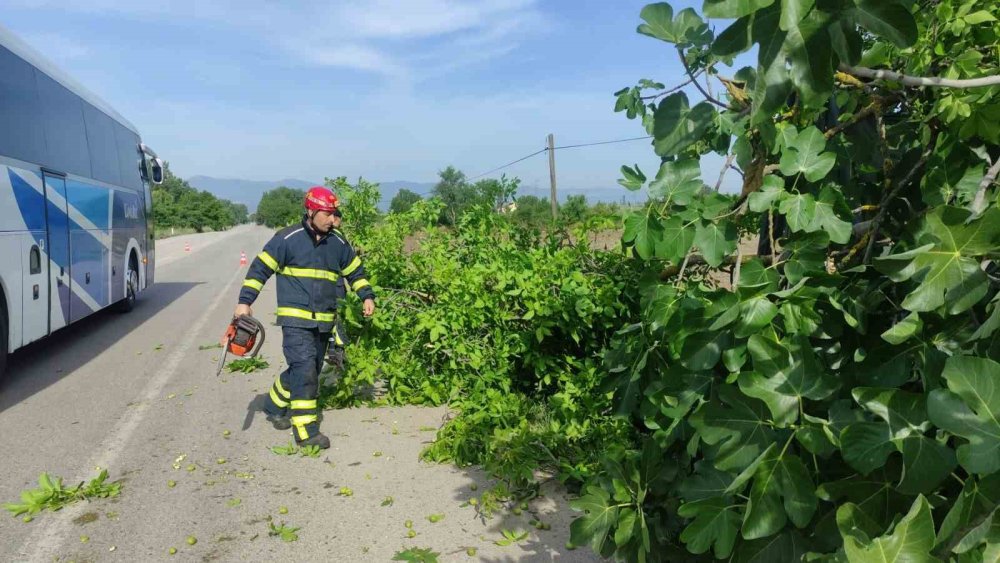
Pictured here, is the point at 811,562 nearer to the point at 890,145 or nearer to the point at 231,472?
the point at 890,145

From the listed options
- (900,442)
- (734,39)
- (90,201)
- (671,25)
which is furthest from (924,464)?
(90,201)

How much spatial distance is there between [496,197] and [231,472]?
3425 millimetres

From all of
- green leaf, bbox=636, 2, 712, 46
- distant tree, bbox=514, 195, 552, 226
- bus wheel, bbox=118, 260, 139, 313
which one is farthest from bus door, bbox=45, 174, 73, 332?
green leaf, bbox=636, 2, 712, 46

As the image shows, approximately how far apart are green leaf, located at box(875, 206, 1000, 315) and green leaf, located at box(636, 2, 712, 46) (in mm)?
688

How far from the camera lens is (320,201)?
5.53 metres

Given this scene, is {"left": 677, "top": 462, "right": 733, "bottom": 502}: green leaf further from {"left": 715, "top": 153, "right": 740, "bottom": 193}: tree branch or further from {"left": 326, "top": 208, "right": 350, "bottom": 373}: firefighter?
{"left": 326, "top": 208, "right": 350, "bottom": 373}: firefighter

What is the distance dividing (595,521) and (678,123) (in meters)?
1.39

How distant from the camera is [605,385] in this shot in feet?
9.41

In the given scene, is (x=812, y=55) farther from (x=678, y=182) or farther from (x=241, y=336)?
(x=241, y=336)

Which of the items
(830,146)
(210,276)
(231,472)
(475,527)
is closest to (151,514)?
(231,472)

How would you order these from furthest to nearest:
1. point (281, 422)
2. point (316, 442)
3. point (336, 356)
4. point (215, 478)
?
point (336, 356) → point (281, 422) → point (316, 442) → point (215, 478)

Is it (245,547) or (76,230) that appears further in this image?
(76,230)

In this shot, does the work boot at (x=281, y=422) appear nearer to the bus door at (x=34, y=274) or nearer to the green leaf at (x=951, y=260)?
the bus door at (x=34, y=274)

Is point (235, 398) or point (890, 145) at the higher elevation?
point (890, 145)
